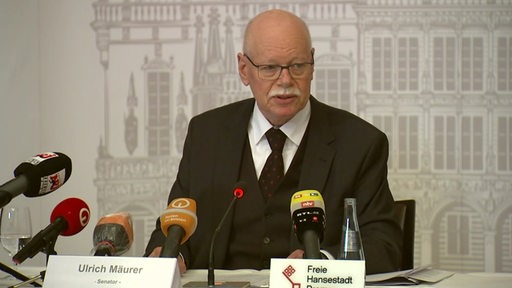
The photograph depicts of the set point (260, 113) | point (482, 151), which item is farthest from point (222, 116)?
point (482, 151)

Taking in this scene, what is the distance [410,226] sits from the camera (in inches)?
138

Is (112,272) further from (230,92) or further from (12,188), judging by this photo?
(230,92)

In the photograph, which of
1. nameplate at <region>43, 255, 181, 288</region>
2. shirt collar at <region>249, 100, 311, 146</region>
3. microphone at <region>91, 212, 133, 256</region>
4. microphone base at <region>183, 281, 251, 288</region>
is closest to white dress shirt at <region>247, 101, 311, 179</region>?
shirt collar at <region>249, 100, 311, 146</region>

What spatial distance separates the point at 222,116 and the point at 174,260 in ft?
5.70

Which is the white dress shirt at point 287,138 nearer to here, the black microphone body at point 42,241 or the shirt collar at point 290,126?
the shirt collar at point 290,126

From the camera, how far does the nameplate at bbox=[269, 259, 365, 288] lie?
2023 mm

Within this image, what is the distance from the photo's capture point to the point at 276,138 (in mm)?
3473

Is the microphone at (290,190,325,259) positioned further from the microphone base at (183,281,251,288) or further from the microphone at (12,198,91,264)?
the microphone at (12,198,91,264)

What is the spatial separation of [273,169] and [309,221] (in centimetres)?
127

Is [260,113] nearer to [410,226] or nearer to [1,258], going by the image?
[410,226]

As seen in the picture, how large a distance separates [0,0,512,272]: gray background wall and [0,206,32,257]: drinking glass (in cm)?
176

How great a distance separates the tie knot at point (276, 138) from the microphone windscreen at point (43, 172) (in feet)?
4.09

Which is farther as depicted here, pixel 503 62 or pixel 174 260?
pixel 503 62

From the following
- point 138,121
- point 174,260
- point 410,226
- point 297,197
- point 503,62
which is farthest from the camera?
point 138,121
